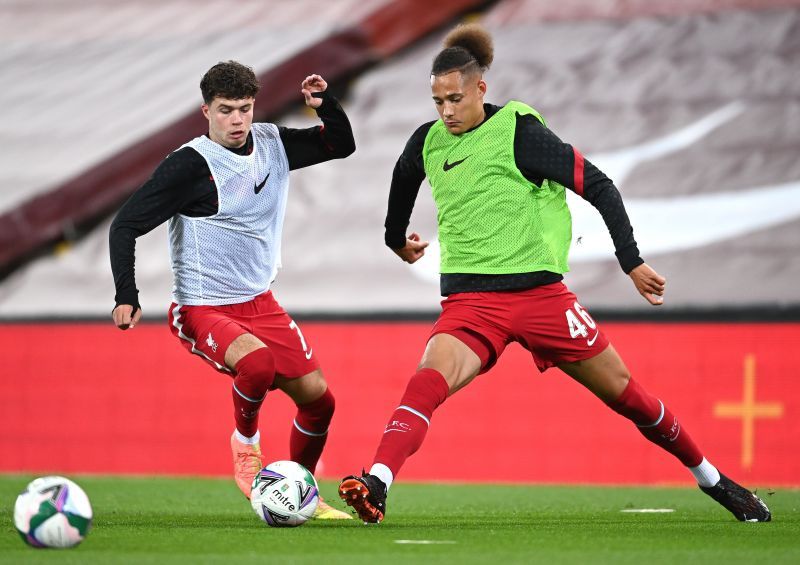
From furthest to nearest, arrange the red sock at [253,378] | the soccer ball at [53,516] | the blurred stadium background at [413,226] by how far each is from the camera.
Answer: the blurred stadium background at [413,226] < the red sock at [253,378] < the soccer ball at [53,516]

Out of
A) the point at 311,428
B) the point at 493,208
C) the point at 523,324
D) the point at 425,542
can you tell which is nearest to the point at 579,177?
the point at 493,208

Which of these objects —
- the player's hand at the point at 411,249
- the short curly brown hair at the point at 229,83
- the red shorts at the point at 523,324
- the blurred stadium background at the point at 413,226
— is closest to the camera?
the red shorts at the point at 523,324

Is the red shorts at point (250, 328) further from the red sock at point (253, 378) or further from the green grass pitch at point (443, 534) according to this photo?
the green grass pitch at point (443, 534)

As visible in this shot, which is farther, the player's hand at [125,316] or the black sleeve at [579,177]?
the player's hand at [125,316]

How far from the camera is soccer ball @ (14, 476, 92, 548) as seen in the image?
433cm

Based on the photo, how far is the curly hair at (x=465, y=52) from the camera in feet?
17.3

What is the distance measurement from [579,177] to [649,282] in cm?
50

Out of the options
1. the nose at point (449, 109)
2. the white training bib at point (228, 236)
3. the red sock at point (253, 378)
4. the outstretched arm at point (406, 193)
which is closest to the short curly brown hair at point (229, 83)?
the white training bib at point (228, 236)

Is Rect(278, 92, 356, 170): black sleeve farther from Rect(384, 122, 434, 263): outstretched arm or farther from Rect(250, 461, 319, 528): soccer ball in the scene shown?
Rect(250, 461, 319, 528): soccer ball

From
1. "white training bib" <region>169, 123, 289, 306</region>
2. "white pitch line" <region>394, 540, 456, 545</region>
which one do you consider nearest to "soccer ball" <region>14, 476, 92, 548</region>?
"white pitch line" <region>394, 540, 456, 545</region>

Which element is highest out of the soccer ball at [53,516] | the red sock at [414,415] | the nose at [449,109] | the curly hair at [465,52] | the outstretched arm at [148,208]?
the curly hair at [465,52]

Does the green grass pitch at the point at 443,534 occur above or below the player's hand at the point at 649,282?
below

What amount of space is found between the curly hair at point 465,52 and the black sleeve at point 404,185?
12.7 inches

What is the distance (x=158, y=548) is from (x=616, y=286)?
253 inches
